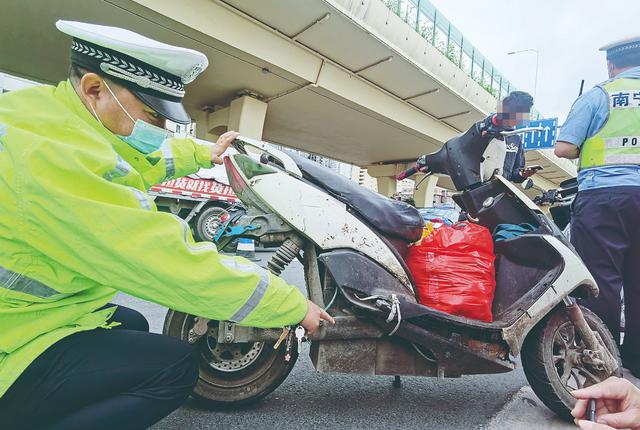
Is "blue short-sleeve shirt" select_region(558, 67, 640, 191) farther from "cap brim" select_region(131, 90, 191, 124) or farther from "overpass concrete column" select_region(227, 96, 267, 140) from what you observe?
"overpass concrete column" select_region(227, 96, 267, 140)

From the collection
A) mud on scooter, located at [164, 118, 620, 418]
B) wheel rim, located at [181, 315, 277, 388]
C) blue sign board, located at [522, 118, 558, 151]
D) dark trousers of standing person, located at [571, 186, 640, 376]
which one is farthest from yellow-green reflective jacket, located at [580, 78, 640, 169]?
blue sign board, located at [522, 118, 558, 151]

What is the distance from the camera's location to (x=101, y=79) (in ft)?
3.76

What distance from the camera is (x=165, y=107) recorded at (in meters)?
1.27

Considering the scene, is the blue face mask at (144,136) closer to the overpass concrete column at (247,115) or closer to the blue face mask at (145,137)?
the blue face mask at (145,137)

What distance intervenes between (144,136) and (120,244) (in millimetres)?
491

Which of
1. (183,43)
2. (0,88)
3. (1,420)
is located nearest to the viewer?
(1,420)

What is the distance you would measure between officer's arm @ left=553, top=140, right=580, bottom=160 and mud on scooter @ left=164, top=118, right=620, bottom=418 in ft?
2.86

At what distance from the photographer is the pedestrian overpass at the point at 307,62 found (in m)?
6.02

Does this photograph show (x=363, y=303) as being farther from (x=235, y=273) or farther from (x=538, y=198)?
(x=538, y=198)

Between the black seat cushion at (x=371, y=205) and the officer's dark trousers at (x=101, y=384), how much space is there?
94cm

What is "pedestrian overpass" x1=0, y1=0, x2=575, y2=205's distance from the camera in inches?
237

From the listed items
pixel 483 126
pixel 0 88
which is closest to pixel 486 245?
pixel 483 126

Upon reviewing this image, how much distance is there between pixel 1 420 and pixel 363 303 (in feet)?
3.98

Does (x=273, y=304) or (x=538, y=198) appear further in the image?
(x=538, y=198)
